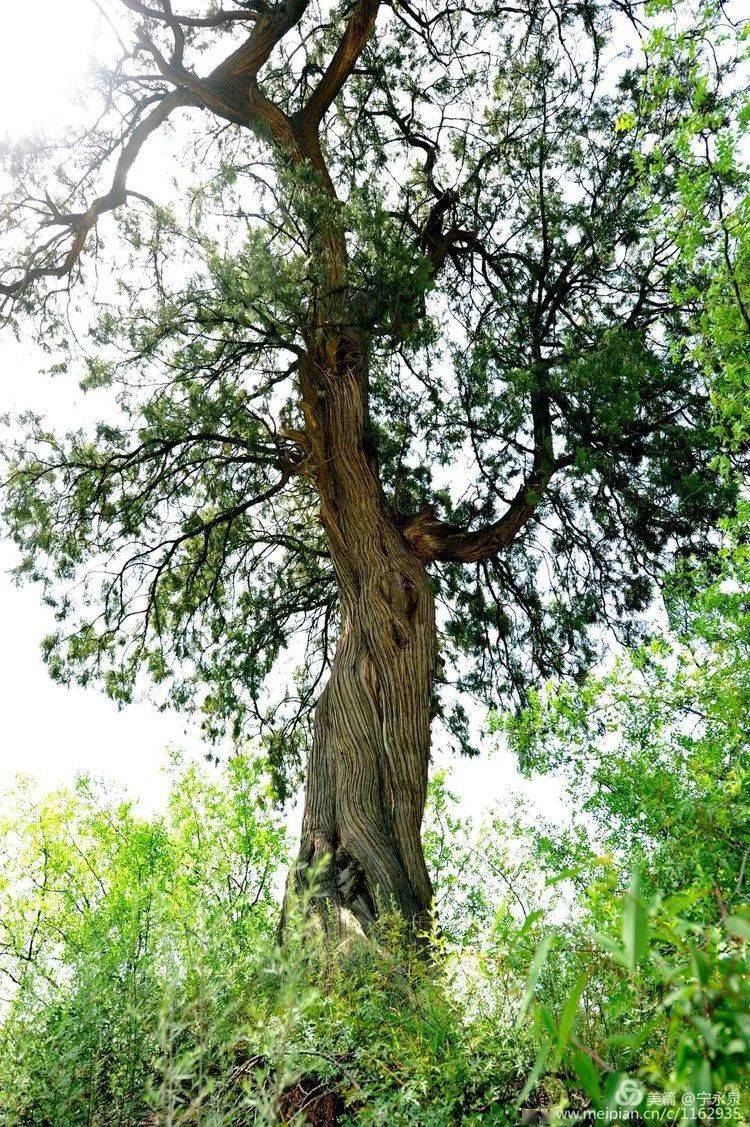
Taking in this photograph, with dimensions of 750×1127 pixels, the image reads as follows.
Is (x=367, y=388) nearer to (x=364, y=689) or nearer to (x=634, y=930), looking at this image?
(x=364, y=689)

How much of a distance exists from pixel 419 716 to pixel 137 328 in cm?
367

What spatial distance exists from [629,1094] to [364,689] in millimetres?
4462

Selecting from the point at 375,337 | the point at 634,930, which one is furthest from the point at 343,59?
the point at 634,930

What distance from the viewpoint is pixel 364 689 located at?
18.6 feet

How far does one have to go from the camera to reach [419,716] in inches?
227

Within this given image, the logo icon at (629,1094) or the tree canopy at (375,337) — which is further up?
the tree canopy at (375,337)

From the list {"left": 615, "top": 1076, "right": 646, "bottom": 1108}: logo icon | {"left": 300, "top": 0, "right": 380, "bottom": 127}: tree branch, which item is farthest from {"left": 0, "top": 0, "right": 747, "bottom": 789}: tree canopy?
{"left": 615, "top": 1076, "right": 646, "bottom": 1108}: logo icon

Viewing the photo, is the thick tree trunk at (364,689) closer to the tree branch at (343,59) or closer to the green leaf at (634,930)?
the tree branch at (343,59)

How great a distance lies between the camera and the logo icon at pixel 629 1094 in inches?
42.2

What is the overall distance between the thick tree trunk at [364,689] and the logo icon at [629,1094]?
3092mm

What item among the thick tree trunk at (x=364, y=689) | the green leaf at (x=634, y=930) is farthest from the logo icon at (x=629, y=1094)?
the thick tree trunk at (x=364, y=689)

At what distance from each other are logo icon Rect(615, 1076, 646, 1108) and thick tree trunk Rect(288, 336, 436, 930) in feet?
10.1

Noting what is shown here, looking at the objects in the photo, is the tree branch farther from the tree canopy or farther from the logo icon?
the logo icon

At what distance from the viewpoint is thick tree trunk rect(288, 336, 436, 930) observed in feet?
15.9
